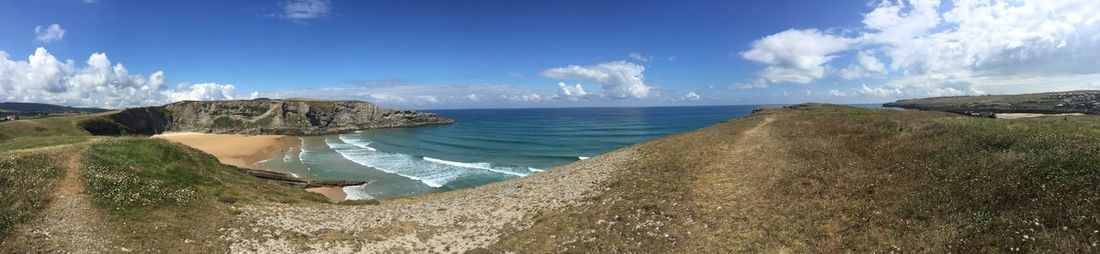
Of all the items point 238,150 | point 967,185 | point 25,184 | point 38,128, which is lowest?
point 238,150

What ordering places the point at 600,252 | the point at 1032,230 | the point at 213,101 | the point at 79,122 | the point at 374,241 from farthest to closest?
the point at 213,101, the point at 79,122, the point at 374,241, the point at 600,252, the point at 1032,230

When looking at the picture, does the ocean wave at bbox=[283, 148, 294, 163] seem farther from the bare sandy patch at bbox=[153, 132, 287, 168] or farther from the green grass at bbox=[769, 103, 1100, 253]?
the green grass at bbox=[769, 103, 1100, 253]

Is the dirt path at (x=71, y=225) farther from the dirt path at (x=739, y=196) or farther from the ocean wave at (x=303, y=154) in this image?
the ocean wave at (x=303, y=154)

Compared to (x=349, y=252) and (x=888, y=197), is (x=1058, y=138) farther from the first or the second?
Answer: (x=349, y=252)

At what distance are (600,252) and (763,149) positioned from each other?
16.9 metres

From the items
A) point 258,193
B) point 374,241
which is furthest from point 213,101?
point 374,241

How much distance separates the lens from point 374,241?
2041 cm

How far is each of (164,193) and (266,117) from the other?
142185 millimetres

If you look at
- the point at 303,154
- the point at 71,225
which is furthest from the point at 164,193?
the point at 303,154

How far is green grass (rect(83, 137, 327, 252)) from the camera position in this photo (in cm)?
1916

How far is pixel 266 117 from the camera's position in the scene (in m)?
149

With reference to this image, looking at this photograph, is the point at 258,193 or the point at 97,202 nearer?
the point at 97,202

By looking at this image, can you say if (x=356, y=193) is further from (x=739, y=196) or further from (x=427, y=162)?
(x=739, y=196)

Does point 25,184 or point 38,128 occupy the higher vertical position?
point 38,128
